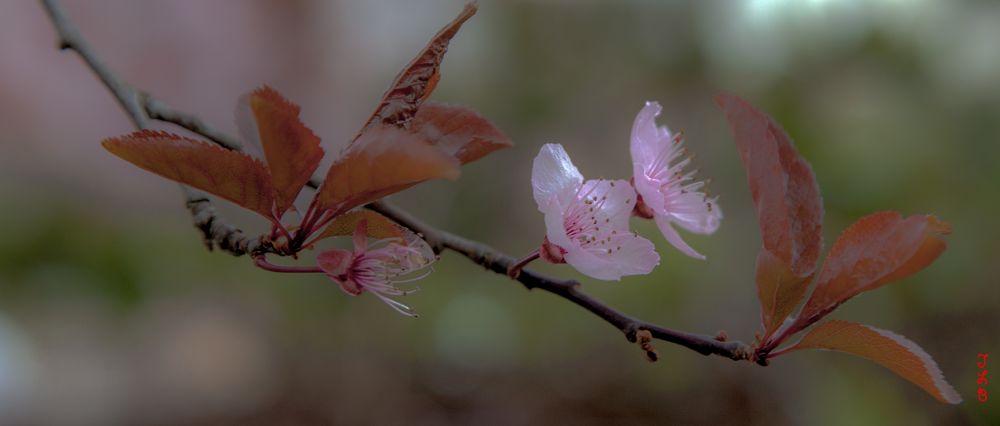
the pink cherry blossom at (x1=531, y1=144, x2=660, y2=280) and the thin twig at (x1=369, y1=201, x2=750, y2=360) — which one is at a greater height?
the pink cherry blossom at (x1=531, y1=144, x2=660, y2=280)

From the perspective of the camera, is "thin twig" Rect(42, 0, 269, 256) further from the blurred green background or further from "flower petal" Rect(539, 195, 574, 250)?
the blurred green background

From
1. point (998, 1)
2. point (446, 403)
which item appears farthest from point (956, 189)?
point (446, 403)

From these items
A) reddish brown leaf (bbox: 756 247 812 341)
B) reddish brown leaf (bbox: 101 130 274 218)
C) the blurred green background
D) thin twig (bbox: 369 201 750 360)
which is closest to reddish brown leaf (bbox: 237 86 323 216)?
reddish brown leaf (bbox: 101 130 274 218)

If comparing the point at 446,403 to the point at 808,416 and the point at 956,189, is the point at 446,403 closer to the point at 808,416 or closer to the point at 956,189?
the point at 808,416

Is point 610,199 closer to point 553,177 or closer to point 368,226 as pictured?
point 553,177

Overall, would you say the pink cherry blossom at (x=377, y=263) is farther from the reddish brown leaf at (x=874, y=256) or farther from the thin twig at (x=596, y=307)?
the reddish brown leaf at (x=874, y=256)

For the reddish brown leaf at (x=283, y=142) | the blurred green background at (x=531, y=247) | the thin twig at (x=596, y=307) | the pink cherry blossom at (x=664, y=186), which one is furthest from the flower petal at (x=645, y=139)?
the blurred green background at (x=531, y=247)

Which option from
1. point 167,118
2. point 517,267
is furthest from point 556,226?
point 167,118
